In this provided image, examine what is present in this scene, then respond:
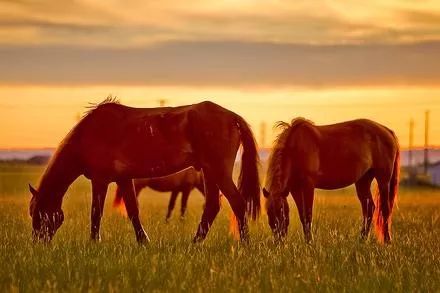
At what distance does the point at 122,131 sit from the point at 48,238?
2.14m

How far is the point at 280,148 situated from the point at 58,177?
391 cm

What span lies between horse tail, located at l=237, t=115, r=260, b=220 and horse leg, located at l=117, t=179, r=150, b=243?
5.82 ft

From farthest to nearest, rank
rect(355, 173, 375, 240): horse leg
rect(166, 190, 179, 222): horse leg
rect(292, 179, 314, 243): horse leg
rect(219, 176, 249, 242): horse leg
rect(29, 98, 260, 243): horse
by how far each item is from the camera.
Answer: rect(166, 190, 179, 222): horse leg, rect(355, 173, 375, 240): horse leg, rect(292, 179, 314, 243): horse leg, rect(29, 98, 260, 243): horse, rect(219, 176, 249, 242): horse leg

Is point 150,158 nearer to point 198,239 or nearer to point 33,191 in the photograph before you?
point 198,239

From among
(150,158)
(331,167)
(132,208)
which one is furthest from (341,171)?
(132,208)

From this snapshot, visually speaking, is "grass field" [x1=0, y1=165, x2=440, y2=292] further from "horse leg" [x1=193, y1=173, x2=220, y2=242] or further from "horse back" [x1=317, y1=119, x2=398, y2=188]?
"horse back" [x1=317, y1=119, x2=398, y2=188]

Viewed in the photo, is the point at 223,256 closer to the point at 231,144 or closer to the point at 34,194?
the point at 231,144

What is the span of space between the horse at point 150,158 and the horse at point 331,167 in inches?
21.2

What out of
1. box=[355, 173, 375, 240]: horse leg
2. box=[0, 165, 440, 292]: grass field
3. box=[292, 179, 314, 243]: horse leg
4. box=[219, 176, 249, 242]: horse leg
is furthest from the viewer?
box=[355, 173, 375, 240]: horse leg

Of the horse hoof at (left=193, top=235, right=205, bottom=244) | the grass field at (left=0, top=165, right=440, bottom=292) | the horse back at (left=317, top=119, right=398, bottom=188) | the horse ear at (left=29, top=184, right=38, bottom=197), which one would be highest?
the horse back at (left=317, top=119, right=398, bottom=188)

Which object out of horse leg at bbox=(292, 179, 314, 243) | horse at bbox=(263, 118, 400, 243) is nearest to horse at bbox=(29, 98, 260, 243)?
horse at bbox=(263, 118, 400, 243)

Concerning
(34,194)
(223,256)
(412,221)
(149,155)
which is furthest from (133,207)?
(412,221)

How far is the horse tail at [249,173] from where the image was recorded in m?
11.5

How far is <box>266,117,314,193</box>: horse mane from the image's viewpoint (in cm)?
1202
